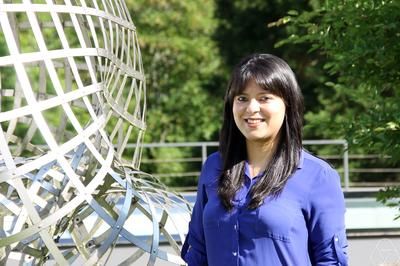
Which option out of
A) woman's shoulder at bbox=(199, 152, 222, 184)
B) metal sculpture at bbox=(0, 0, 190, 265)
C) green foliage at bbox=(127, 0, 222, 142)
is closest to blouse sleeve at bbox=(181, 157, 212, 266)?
woman's shoulder at bbox=(199, 152, 222, 184)

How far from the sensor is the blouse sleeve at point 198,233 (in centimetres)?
233

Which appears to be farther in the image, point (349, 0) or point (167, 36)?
point (167, 36)

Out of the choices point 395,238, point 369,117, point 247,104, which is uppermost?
point 247,104

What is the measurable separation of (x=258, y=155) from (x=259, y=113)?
4.4 inches

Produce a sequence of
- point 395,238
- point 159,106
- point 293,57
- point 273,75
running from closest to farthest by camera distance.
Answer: point 273,75 < point 395,238 < point 293,57 < point 159,106

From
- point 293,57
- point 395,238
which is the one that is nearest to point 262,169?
point 395,238

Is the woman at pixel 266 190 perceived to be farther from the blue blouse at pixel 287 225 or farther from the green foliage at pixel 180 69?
the green foliage at pixel 180 69

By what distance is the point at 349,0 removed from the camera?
459 cm

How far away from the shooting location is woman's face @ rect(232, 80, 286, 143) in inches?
88.7

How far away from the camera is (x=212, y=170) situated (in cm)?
233

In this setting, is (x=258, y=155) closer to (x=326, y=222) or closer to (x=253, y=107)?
(x=253, y=107)

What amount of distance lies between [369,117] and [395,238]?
3.12m

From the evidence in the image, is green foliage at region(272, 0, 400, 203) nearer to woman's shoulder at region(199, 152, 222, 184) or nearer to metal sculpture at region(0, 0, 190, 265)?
metal sculpture at region(0, 0, 190, 265)

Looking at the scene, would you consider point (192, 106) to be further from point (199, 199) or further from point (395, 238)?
point (199, 199)
